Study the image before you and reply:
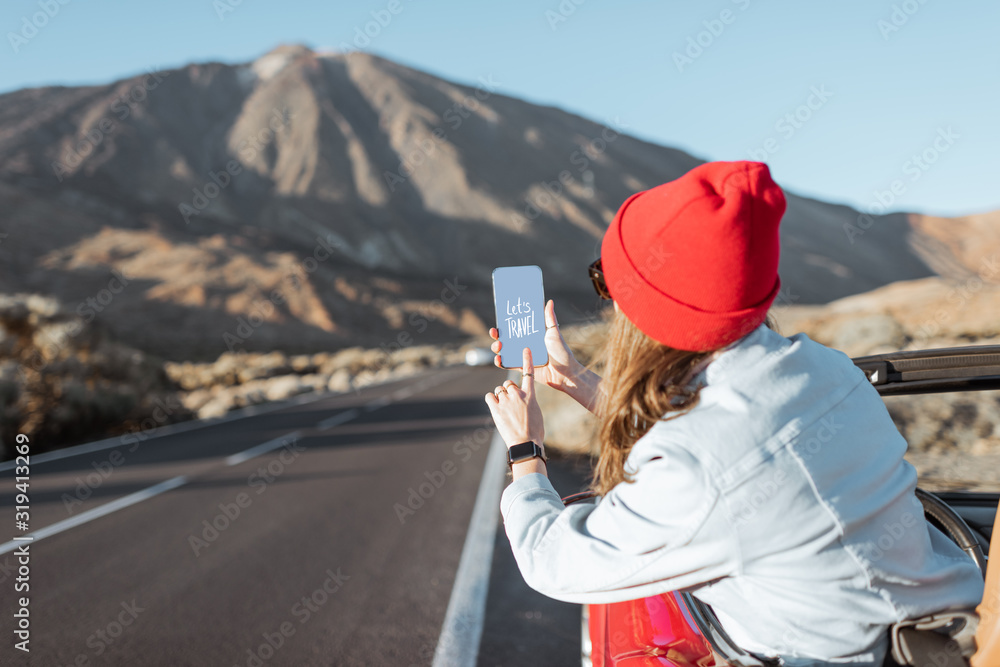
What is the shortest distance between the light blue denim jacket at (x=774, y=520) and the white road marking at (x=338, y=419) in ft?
39.6

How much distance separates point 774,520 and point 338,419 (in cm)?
1361

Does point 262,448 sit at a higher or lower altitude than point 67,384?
higher

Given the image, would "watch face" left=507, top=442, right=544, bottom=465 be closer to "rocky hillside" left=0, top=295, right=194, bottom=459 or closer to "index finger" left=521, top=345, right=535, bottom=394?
"index finger" left=521, top=345, right=535, bottom=394

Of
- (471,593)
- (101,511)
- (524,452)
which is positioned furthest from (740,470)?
(101,511)

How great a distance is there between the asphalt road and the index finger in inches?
95.9

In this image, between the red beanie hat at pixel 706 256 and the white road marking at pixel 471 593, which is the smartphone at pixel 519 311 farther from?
the white road marking at pixel 471 593

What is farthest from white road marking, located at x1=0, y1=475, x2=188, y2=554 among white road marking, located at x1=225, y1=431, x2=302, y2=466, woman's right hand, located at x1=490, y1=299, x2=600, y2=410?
woman's right hand, located at x1=490, y1=299, x2=600, y2=410

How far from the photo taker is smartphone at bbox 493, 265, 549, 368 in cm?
177

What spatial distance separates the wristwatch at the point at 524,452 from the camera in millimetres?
1605

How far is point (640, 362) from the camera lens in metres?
1.39

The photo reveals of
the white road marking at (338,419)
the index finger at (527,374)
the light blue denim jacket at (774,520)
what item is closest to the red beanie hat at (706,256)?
the light blue denim jacket at (774,520)

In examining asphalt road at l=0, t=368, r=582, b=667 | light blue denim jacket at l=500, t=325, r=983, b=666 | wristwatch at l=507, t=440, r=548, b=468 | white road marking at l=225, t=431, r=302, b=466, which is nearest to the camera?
light blue denim jacket at l=500, t=325, r=983, b=666

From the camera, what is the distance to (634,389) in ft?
4.66

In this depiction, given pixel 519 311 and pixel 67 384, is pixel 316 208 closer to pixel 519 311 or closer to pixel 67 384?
pixel 67 384
